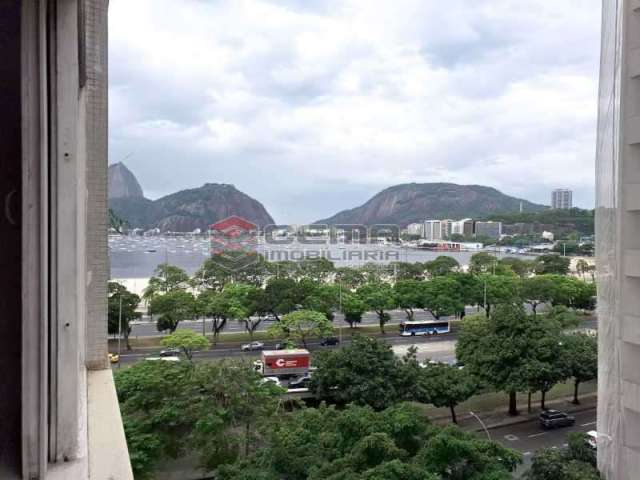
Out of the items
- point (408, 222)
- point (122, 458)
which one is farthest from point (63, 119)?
point (408, 222)

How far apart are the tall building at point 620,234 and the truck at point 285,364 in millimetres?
8181

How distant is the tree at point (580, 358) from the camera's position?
10391 mm

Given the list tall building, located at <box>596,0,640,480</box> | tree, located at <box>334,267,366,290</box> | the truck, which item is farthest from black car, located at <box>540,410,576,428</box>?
tree, located at <box>334,267,366,290</box>

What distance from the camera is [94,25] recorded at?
224cm

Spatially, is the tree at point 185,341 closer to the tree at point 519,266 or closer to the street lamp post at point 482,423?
the street lamp post at point 482,423

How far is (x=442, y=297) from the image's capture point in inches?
730

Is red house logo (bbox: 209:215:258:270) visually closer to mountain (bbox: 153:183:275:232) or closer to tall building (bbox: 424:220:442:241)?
mountain (bbox: 153:183:275:232)

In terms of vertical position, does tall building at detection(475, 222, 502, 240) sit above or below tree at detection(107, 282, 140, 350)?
above

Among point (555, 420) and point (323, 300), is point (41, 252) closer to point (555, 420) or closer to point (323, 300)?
point (555, 420)

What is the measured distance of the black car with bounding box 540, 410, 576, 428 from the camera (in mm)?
10117

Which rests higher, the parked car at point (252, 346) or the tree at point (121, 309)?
the tree at point (121, 309)

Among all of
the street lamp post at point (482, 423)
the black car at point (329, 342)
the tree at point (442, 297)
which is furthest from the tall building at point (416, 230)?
the street lamp post at point (482, 423)

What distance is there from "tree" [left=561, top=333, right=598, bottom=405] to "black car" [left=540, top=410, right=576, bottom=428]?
3.10ft
